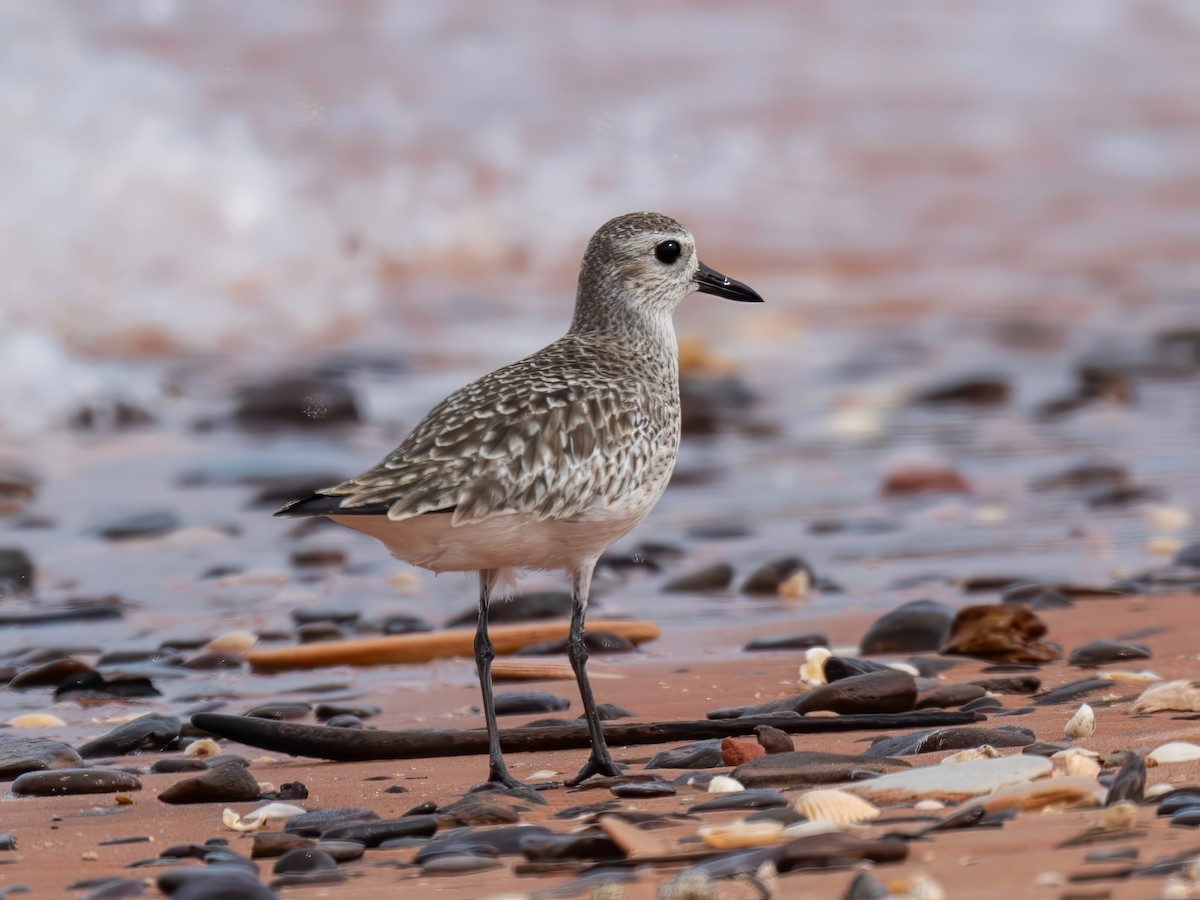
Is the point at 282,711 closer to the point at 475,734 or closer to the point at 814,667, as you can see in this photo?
the point at 475,734

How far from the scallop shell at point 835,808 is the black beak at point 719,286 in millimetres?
2725

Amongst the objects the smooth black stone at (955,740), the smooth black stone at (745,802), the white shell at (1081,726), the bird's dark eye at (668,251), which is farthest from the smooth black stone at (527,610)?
the smooth black stone at (745,802)

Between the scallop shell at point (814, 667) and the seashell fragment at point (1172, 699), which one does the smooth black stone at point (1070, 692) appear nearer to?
the seashell fragment at point (1172, 699)

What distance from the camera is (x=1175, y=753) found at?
148 inches

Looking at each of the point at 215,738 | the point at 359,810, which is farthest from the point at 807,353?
the point at 359,810

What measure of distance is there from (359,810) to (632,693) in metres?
1.75

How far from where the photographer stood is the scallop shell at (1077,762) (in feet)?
12.1

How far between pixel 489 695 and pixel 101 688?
174 centimetres

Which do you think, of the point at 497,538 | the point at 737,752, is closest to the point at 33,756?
the point at 497,538

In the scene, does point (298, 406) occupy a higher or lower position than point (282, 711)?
higher

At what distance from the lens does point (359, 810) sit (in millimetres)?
3977

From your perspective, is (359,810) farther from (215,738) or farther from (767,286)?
(767,286)

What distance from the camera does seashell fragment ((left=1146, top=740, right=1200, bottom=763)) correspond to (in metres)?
3.72

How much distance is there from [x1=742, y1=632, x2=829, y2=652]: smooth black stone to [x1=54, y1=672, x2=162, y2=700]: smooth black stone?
2106 mm
